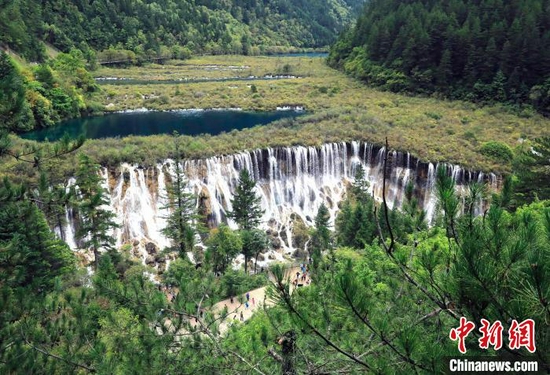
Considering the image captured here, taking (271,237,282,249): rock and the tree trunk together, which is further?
(271,237,282,249): rock

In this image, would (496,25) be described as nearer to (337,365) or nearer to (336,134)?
(336,134)

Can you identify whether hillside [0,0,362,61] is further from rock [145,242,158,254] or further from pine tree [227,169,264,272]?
pine tree [227,169,264,272]

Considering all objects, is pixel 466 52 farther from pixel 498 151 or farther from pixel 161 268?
pixel 161 268

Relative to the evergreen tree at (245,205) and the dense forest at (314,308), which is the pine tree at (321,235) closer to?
the evergreen tree at (245,205)
